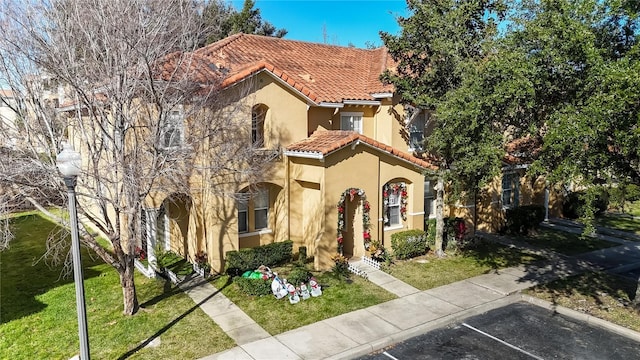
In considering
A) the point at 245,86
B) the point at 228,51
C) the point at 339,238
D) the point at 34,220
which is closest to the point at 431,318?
the point at 339,238

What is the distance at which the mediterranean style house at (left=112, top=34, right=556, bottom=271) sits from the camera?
15.7 meters

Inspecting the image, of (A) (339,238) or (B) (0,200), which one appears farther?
(A) (339,238)

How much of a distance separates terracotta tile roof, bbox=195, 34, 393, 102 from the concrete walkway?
7.36m

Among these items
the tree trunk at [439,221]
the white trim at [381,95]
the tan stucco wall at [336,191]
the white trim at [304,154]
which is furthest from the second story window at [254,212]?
the tree trunk at [439,221]

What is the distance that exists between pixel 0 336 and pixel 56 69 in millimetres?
6984

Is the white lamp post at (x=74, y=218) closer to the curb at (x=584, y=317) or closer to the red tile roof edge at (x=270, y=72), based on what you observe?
the red tile roof edge at (x=270, y=72)

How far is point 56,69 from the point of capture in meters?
10.4

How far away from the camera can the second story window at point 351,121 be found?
19.6m

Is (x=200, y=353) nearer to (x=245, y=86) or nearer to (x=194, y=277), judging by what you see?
(x=194, y=277)

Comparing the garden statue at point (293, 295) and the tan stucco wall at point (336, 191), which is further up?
the tan stucco wall at point (336, 191)

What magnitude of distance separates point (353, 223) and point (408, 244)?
2.35 metres

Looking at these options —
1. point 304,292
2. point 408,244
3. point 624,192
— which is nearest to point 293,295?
point 304,292

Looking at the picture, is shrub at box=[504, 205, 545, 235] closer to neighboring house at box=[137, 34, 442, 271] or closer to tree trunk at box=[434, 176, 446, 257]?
tree trunk at box=[434, 176, 446, 257]

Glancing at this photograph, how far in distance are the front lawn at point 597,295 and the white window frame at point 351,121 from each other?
9577 mm
